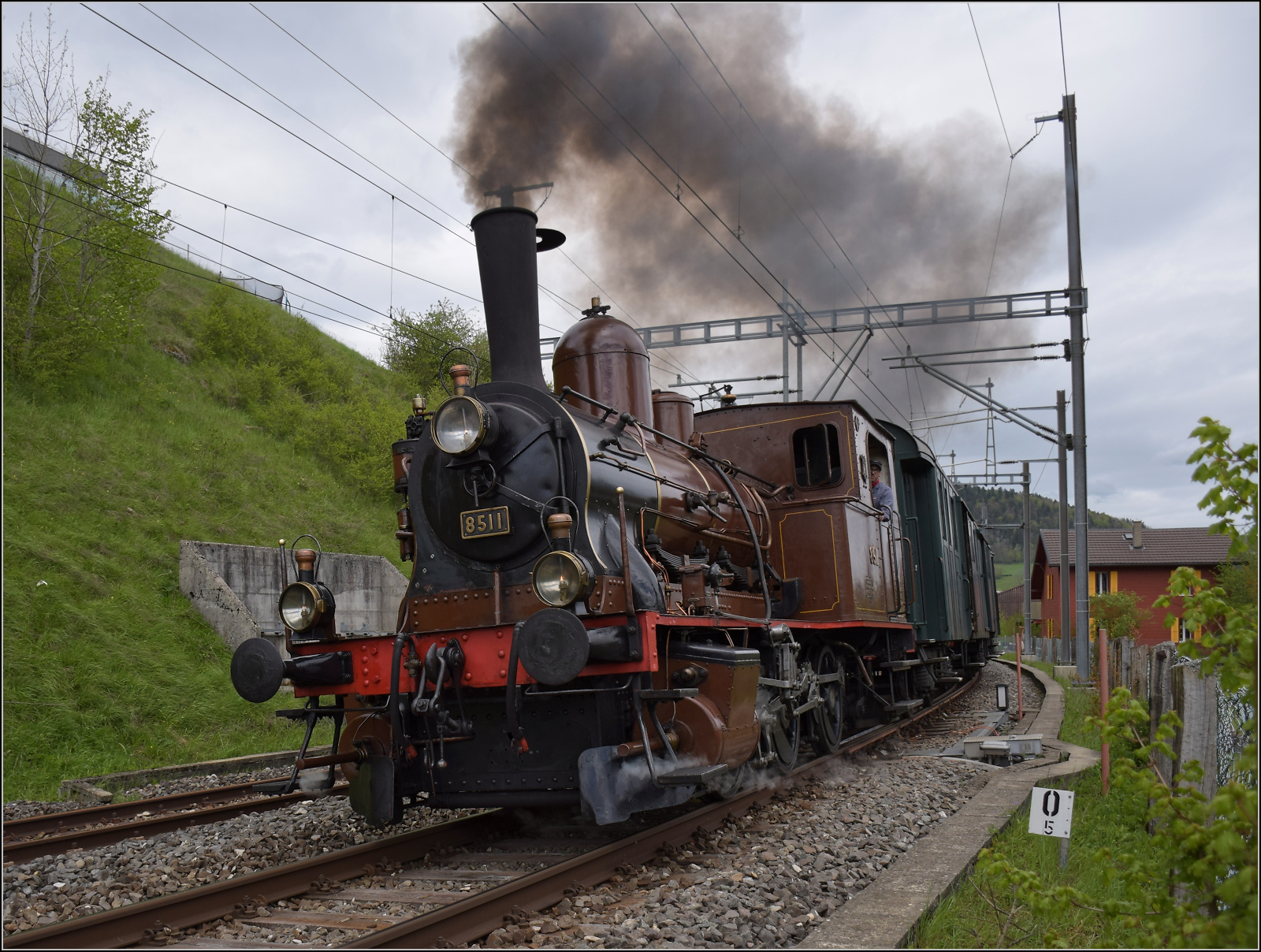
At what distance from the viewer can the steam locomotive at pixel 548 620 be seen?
5.18 m

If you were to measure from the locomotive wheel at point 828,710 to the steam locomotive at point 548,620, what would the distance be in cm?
62

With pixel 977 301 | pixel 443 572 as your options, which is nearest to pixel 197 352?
pixel 977 301

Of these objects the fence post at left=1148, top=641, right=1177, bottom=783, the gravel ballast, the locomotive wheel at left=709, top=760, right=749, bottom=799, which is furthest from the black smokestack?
the fence post at left=1148, top=641, right=1177, bottom=783

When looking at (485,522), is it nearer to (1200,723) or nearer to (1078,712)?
(1200,723)

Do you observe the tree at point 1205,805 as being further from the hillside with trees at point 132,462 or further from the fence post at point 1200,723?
the hillside with trees at point 132,462

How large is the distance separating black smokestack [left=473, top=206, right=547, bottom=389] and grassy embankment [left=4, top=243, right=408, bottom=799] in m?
6.26

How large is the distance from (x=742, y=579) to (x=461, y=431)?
3.16 meters

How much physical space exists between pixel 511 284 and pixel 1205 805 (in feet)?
15.6

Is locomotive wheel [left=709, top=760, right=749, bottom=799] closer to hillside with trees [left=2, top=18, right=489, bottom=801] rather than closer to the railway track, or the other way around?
the railway track

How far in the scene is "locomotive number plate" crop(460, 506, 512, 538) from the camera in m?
5.82

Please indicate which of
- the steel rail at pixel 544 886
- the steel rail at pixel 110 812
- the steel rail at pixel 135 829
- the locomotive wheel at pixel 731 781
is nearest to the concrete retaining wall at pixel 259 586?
the steel rail at pixel 110 812

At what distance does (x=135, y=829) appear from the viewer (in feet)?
20.8

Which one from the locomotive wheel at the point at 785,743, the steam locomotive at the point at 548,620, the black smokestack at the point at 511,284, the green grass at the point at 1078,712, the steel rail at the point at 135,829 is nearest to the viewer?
the steam locomotive at the point at 548,620

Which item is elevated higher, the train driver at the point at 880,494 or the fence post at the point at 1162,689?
the train driver at the point at 880,494
